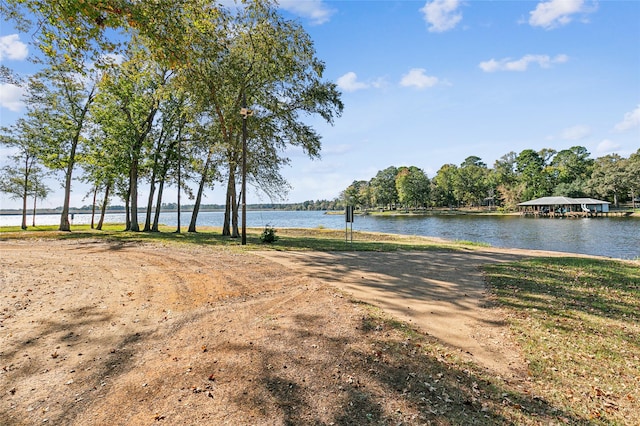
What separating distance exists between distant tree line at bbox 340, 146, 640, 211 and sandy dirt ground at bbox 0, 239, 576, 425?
81.2m

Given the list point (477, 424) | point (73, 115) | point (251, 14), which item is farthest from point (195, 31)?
point (73, 115)

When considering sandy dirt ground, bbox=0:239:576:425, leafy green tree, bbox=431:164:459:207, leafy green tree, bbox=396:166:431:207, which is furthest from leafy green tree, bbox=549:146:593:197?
sandy dirt ground, bbox=0:239:576:425

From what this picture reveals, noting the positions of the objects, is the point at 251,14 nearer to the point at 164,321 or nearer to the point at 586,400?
the point at 164,321

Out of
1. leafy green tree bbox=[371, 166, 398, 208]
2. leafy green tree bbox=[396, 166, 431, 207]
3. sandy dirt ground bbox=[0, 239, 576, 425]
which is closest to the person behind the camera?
sandy dirt ground bbox=[0, 239, 576, 425]

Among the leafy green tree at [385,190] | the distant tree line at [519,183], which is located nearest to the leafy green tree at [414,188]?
the distant tree line at [519,183]

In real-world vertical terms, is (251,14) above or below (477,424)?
above

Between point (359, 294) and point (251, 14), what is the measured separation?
1546cm

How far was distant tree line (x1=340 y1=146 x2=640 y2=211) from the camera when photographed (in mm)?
68438

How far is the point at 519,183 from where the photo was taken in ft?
292

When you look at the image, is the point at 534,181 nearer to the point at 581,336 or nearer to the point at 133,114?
the point at 133,114

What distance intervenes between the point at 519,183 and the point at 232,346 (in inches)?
3963

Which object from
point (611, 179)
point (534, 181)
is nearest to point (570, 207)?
point (611, 179)

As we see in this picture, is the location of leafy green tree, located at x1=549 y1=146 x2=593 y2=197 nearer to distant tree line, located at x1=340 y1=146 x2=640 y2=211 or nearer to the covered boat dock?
distant tree line, located at x1=340 y1=146 x2=640 y2=211

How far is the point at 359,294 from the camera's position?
7.45 meters
